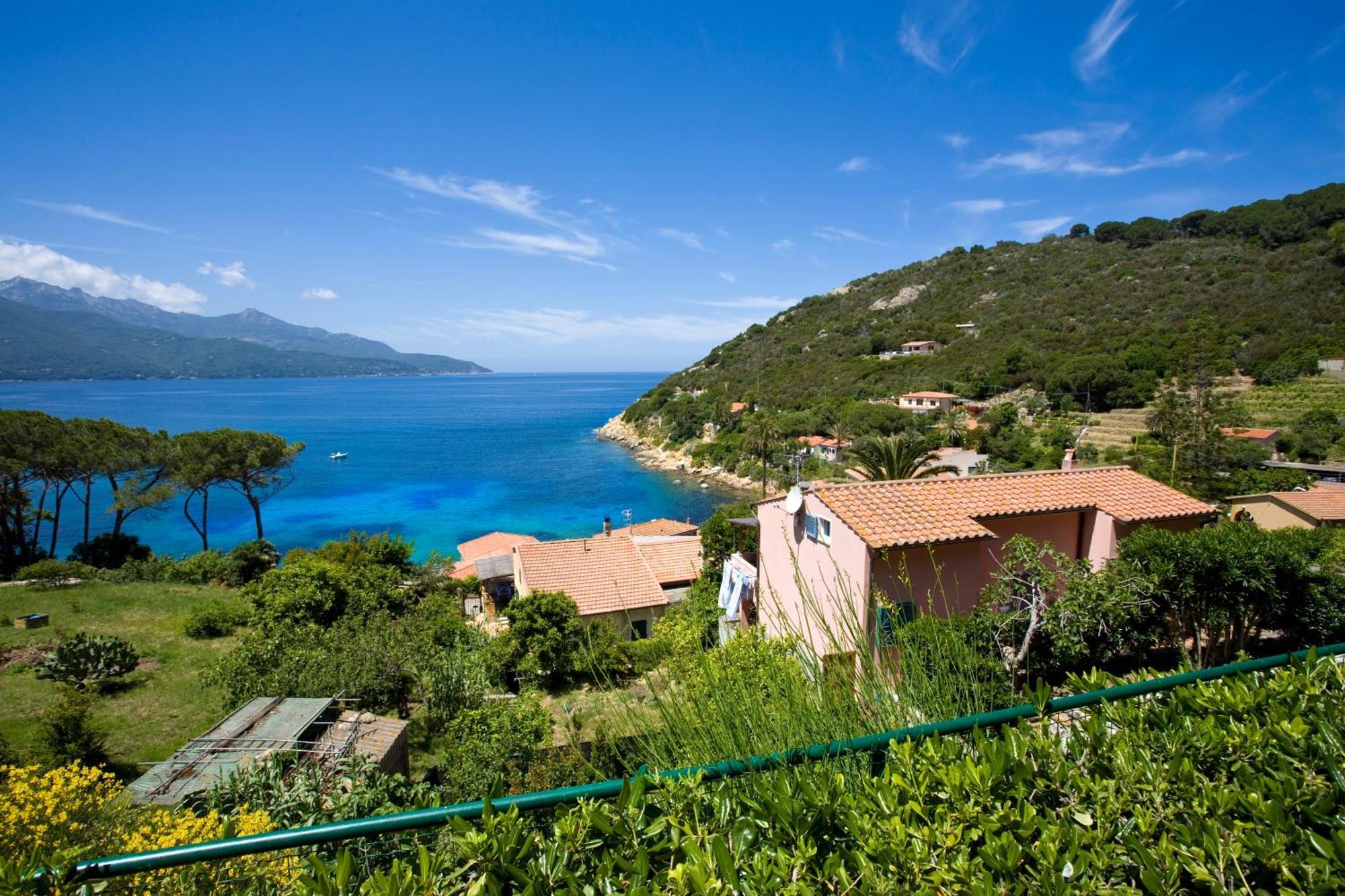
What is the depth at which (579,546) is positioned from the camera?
20734 millimetres

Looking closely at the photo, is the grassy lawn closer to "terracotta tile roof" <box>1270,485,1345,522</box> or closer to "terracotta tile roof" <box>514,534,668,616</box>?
"terracotta tile roof" <box>514,534,668,616</box>

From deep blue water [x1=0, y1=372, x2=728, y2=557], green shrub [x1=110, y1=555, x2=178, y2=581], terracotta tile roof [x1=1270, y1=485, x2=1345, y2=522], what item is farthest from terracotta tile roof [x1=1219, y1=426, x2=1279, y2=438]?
green shrub [x1=110, y1=555, x2=178, y2=581]

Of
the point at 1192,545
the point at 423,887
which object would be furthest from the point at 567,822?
the point at 1192,545

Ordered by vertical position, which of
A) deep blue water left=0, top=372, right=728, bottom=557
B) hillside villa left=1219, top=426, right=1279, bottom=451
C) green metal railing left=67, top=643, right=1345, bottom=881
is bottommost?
deep blue water left=0, top=372, right=728, bottom=557

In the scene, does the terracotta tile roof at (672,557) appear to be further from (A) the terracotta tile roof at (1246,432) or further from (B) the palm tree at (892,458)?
(A) the terracotta tile roof at (1246,432)

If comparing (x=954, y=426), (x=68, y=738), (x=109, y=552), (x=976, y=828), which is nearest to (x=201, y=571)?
(x=109, y=552)

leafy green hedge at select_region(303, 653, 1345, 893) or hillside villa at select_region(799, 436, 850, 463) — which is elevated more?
leafy green hedge at select_region(303, 653, 1345, 893)

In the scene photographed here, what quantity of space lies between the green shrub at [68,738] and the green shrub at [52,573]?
13097mm

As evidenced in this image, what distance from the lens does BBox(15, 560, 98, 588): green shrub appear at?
62.2 ft

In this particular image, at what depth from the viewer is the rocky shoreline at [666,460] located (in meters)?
49.5

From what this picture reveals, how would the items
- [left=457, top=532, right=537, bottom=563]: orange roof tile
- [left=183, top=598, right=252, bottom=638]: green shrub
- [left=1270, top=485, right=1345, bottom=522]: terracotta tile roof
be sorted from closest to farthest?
[left=183, top=598, right=252, bottom=638]: green shrub < [left=1270, top=485, right=1345, bottom=522]: terracotta tile roof < [left=457, top=532, right=537, bottom=563]: orange roof tile

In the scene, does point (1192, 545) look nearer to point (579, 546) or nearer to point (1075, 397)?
point (579, 546)

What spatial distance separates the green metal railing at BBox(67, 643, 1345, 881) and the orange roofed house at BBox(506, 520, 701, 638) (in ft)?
48.9

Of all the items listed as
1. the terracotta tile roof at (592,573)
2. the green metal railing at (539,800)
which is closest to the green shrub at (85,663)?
the terracotta tile roof at (592,573)
